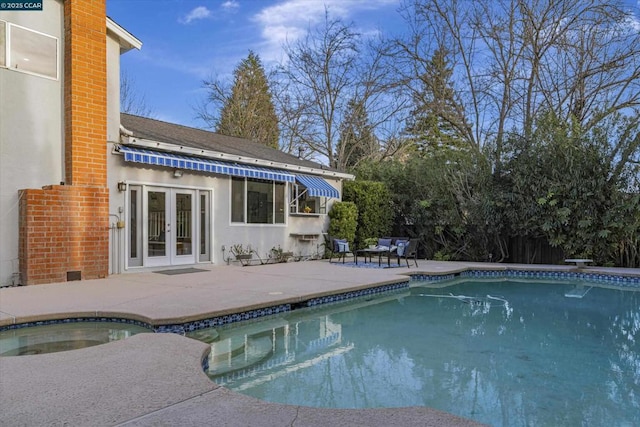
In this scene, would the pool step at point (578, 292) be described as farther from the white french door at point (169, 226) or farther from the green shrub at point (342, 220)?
the white french door at point (169, 226)

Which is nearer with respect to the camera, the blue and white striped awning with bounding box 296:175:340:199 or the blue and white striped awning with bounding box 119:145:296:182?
the blue and white striped awning with bounding box 119:145:296:182

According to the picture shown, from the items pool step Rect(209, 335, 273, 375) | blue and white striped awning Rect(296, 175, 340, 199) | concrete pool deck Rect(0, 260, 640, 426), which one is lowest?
pool step Rect(209, 335, 273, 375)

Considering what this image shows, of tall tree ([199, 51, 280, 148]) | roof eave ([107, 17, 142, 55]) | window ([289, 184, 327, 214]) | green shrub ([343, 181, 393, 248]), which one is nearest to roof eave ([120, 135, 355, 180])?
green shrub ([343, 181, 393, 248])

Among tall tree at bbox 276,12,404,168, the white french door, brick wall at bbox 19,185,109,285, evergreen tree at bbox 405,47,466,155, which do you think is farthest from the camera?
tall tree at bbox 276,12,404,168

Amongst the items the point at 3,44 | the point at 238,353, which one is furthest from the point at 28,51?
the point at 238,353

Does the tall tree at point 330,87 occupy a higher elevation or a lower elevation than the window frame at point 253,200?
higher

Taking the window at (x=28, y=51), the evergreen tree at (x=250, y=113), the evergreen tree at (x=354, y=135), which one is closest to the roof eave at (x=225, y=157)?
the window at (x=28, y=51)

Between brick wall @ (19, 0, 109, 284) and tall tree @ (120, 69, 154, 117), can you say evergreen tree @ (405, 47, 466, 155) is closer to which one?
brick wall @ (19, 0, 109, 284)

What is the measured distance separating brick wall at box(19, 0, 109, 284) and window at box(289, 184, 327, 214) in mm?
7824

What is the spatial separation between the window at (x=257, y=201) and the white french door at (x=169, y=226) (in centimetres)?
182

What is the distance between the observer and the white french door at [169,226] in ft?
43.4

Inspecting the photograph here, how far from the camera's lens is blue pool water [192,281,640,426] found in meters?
5.12

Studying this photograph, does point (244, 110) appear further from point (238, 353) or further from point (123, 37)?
point (238, 353)

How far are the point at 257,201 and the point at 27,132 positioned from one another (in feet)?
25.1
